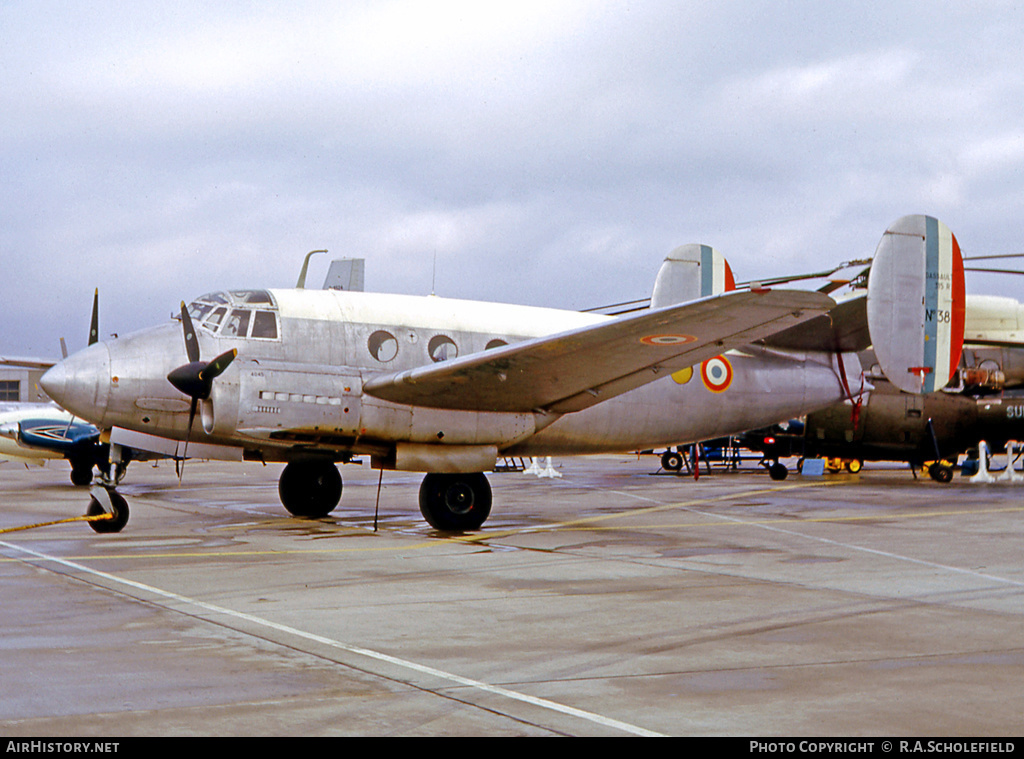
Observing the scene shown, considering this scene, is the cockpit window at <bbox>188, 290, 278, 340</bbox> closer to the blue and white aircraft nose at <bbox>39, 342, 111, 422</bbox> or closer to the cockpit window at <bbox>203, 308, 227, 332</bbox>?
the cockpit window at <bbox>203, 308, 227, 332</bbox>

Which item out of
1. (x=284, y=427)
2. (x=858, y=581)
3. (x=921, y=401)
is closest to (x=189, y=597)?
(x=284, y=427)

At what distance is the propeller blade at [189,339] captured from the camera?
13641 mm

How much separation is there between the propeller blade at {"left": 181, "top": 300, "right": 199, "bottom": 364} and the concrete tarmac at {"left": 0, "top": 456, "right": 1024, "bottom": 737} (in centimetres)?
260

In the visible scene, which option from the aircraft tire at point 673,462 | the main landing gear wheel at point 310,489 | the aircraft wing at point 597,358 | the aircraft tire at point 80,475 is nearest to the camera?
the aircraft wing at point 597,358

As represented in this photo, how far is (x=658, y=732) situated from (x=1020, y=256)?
1988 centimetres

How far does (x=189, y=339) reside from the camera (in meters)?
13.7

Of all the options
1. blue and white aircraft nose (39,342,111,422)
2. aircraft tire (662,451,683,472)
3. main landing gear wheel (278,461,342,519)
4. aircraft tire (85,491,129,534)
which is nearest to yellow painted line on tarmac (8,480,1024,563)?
main landing gear wheel (278,461,342,519)

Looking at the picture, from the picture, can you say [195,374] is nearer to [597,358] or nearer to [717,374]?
[597,358]

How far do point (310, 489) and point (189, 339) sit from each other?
14.2ft

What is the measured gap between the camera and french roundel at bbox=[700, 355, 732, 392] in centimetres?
1716

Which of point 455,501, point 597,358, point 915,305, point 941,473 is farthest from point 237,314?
point 941,473

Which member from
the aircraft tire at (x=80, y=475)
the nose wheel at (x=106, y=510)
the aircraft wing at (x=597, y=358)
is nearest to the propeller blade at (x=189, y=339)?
the nose wheel at (x=106, y=510)

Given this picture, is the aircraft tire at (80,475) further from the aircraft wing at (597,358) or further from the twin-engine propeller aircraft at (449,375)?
the aircraft wing at (597,358)

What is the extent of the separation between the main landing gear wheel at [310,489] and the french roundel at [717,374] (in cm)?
682
